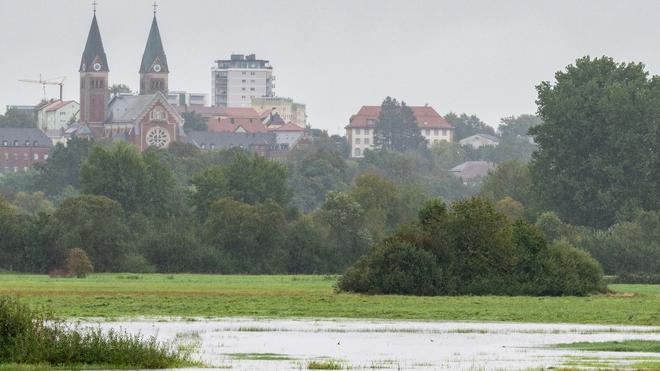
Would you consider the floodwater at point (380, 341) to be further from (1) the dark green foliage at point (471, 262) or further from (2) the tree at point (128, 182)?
(2) the tree at point (128, 182)

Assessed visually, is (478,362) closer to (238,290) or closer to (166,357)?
(166,357)

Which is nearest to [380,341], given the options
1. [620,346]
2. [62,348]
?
[620,346]

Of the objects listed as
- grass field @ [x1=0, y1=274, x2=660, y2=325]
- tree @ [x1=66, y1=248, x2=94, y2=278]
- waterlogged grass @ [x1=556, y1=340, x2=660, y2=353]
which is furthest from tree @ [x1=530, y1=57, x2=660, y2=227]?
waterlogged grass @ [x1=556, y1=340, x2=660, y2=353]

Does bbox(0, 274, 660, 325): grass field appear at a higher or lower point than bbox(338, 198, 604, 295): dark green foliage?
lower

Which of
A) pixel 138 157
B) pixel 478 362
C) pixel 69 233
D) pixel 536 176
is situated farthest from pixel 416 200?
pixel 478 362

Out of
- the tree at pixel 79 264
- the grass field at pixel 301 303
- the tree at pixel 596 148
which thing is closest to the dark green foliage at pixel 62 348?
the grass field at pixel 301 303

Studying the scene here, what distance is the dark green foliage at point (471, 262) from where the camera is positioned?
8106cm

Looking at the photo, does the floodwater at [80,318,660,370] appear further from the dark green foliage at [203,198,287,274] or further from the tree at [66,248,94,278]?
the dark green foliage at [203,198,287,274]

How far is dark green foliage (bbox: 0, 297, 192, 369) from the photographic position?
45.4 metres

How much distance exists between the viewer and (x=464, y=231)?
274 ft

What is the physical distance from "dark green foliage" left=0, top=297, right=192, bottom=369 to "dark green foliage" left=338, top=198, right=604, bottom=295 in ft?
115

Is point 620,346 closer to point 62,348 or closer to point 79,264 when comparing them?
point 62,348

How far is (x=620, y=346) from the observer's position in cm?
5203

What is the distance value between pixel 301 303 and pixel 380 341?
19791mm
